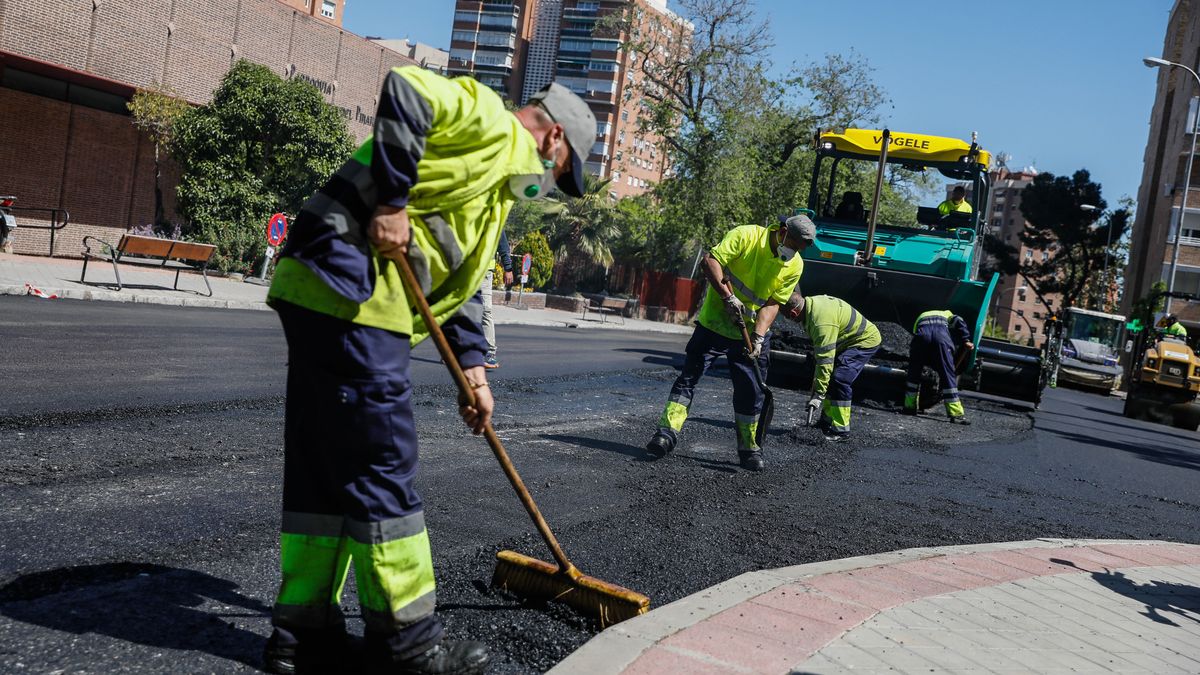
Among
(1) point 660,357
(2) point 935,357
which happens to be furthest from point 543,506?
(1) point 660,357

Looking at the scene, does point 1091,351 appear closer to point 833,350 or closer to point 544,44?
point 833,350

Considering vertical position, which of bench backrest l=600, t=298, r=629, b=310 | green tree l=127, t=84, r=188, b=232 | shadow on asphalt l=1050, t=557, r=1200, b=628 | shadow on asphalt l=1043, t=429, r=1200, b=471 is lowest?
shadow on asphalt l=1043, t=429, r=1200, b=471

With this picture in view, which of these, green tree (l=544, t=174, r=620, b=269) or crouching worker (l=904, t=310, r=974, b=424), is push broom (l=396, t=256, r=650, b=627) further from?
green tree (l=544, t=174, r=620, b=269)

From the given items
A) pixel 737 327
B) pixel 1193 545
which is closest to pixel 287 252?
pixel 737 327

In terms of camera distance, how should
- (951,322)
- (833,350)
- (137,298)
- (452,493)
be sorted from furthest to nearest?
(137,298)
(951,322)
(833,350)
(452,493)

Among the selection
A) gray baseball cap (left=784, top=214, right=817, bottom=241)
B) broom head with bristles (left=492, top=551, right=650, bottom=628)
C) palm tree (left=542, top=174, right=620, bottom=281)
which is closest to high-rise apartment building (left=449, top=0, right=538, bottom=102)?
palm tree (left=542, top=174, right=620, bottom=281)

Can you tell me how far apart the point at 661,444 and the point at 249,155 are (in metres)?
18.9

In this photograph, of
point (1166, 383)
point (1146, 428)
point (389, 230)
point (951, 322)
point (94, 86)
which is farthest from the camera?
point (94, 86)

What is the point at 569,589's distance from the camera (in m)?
3.38

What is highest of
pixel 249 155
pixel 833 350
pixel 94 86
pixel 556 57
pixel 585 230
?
pixel 556 57

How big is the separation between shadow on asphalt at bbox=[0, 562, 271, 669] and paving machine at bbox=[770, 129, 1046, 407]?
961 cm

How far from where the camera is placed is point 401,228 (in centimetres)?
251

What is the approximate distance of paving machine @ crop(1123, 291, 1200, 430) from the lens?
64.6 ft

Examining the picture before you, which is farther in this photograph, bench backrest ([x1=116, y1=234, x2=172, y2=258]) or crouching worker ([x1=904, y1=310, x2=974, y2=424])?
bench backrest ([x1=116, y1=234, x2=172, y2=258])
